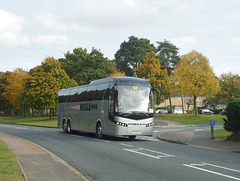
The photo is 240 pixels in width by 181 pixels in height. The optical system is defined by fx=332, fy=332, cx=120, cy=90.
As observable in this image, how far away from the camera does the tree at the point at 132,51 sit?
78.6 meters

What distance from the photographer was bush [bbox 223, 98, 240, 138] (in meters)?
16.2

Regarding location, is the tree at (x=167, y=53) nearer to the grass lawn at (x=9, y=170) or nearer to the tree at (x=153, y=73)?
the tree at (x=153, y=73)

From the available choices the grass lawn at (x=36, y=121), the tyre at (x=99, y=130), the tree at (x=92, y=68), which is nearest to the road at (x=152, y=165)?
the tyre at (x=99, y=130)

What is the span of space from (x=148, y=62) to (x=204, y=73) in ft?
37.4

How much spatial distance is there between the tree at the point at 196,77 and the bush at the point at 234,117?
3430 centimetres

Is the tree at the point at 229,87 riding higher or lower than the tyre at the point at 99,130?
higher

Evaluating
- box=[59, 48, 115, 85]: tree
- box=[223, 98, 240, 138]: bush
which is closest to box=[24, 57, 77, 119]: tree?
box=[59, 48, 115, 85]: tree

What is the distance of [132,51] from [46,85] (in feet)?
95.0

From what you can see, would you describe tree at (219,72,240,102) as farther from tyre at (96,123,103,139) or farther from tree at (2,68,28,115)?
tyre at (96,123,103,139)

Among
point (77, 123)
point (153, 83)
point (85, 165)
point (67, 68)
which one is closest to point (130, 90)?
point (77, 123)

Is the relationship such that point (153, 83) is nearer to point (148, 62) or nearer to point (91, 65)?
point (148, 62)

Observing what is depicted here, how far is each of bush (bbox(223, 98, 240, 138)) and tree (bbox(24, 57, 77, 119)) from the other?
140ft

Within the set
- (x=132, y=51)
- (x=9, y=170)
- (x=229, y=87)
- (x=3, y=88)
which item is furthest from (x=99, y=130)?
(x=3, y=88)

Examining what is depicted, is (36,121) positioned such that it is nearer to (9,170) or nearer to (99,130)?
(99,130)
